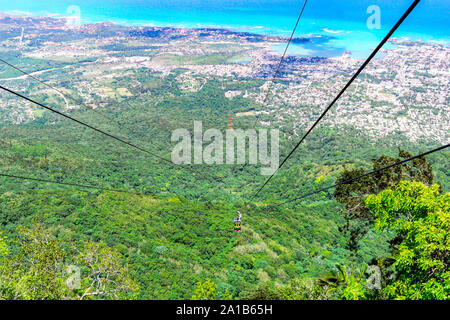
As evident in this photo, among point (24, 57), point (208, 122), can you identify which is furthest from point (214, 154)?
point (24, 57)

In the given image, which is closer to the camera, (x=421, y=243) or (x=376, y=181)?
(x=421, y=243)

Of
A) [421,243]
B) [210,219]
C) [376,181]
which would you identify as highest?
[376,181]

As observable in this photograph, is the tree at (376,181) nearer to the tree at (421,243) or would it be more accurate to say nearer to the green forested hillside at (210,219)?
the green forested hillside at (210,219)

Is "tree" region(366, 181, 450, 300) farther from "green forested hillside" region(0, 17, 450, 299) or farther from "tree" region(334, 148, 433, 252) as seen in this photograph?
"tree" region(334, 148, 433, 252)

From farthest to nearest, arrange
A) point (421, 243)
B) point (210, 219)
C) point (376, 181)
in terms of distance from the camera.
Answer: point (210, 219) → point (376, 181) → point (421, 243)

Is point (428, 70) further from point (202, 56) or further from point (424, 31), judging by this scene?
point (202, 56)

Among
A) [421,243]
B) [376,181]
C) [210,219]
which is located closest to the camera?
[421,243]

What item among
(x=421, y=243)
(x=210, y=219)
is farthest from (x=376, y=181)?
(x=210, y=219)

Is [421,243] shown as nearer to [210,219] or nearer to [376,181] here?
[376,181]
